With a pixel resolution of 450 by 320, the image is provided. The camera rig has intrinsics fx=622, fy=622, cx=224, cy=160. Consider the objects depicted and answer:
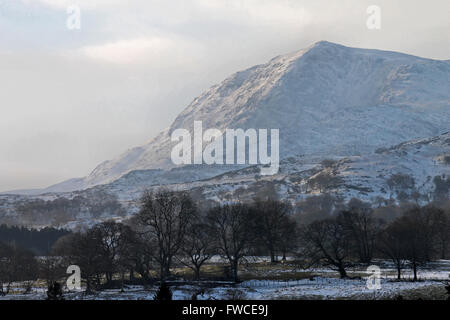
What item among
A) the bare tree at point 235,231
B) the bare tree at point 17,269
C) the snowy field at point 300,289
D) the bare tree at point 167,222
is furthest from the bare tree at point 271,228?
the bare tree at point 17,269

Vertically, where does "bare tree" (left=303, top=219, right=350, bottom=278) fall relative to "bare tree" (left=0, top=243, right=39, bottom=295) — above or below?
above

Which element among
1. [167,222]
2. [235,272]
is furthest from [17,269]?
[235,272]

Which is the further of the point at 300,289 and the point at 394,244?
the point at 394,244

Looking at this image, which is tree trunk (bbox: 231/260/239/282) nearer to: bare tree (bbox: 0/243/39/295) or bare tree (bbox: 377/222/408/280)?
bare tree (bbox: 377/222/408/280)

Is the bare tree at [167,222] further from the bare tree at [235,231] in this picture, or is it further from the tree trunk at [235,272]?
the tree trunk at [235,272]

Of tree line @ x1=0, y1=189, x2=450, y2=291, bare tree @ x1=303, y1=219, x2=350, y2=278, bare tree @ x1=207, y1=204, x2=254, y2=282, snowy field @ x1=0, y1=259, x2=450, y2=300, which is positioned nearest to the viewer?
snowy field @ x1=0, y1=259, x2=450, y2=300

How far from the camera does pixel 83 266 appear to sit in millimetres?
95625

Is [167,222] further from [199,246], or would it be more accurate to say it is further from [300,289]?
[300,289]

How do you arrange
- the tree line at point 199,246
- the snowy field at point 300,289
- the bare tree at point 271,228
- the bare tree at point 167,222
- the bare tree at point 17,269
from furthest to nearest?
the bare tree at point 271,228, the bare tree at point 167,222, the bare tree at point 17,269, the tree line at point 199,246, the snowy field at point 300,289

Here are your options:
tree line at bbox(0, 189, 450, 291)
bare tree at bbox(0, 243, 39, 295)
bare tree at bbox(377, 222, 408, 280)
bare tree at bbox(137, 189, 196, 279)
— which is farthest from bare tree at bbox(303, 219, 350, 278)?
bare tree at bbox(0, 243, 39, 295)

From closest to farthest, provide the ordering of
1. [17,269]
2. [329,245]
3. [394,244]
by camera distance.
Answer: [394,244] < [17,269] < [329,245]

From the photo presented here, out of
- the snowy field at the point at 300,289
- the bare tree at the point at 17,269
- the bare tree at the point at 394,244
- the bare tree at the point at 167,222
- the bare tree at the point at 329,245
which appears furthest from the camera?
the bare tree at the point at 167,222

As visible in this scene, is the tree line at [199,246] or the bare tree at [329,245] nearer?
the bare tree at [329,245]
